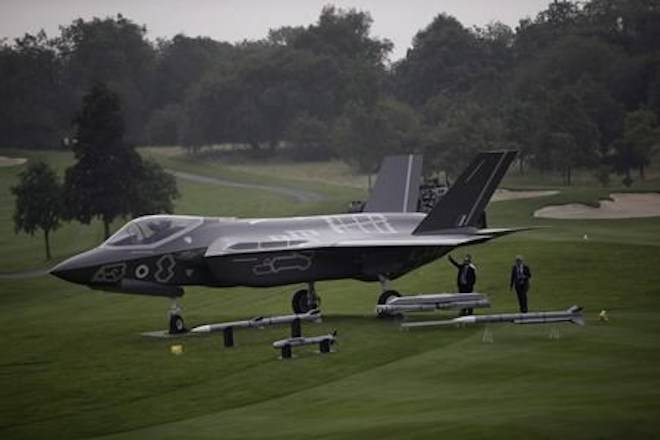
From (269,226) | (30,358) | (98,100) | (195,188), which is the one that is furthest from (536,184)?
(30,358)

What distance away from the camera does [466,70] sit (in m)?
157

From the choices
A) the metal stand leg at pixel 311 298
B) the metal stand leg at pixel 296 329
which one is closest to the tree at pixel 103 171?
the metal stand leg at pixel 311 298

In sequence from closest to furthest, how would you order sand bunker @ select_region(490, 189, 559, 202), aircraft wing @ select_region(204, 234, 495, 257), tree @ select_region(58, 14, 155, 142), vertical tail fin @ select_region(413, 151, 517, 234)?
aircraft wing @ select_region(204, 234, 495, 257), vertical tail fin @ select_region(413, 151, 517, 234), sand bunker @ select_region(490, 189, 559, 202), tree @ select_region(58, 14, 155, 142)

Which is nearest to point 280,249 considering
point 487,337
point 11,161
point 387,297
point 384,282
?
point 384,282

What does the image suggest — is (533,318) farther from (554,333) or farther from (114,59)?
(114,59)

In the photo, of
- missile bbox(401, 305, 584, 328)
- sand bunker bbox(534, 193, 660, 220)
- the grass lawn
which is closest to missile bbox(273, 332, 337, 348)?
the grass lawn

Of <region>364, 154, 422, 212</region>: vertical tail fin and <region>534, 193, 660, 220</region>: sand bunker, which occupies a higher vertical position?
<region>364, 154, 422, 212</region>: vertical tail fin

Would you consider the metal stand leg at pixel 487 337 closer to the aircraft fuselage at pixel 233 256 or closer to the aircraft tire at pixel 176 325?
the aircraft fuselage at pixel 233 256

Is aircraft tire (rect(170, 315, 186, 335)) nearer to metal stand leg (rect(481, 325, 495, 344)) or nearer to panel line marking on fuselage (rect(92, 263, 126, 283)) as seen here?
panel line marking on fuselage (rect(92, 263, 126, 283))

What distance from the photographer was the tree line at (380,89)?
355ft

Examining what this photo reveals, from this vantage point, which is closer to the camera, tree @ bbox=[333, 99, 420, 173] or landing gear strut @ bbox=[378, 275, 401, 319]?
landing gear strut @ bbox=[378, 275, 401, 319]

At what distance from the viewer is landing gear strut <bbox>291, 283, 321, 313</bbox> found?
3997 centimetres

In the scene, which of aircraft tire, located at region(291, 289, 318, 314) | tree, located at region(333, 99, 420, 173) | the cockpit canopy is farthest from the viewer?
tree, located at region(333, 99, 420, 173)

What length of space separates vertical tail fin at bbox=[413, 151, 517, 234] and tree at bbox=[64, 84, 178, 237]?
42069 millimetres
